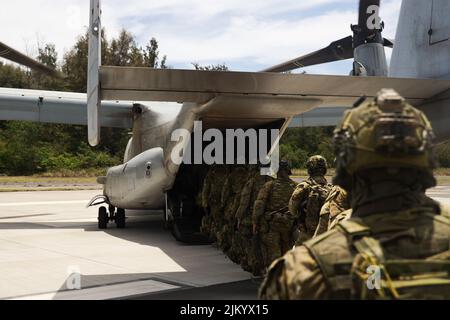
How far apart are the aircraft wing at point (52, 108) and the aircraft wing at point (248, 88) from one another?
615 centimetres

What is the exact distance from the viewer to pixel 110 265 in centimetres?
800

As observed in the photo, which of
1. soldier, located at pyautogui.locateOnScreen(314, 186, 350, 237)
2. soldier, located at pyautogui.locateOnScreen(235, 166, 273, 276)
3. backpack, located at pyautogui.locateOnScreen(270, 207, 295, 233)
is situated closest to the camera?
soldier, located at pyautogui.locateOnScreen(314, 186, 350, 237)

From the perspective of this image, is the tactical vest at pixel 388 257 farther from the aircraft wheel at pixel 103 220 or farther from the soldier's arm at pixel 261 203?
the aircraft wheel at pixel 103 220

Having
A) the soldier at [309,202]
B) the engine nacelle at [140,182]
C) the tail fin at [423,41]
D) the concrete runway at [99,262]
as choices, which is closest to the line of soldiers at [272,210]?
the soldier at [309,202]

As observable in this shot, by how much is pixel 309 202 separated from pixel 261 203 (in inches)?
28.9

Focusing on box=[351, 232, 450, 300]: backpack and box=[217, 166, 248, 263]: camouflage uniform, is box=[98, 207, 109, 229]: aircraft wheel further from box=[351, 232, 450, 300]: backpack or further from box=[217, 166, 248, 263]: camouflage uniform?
box=[351, 232, 450, 300]: backpack

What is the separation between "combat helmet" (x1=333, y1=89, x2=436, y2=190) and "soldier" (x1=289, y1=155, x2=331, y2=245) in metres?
3.95

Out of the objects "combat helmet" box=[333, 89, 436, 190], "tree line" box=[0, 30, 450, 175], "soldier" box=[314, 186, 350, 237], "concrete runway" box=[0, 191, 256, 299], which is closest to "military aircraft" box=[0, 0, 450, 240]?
"concrete runway" box=[0, 191, 256, 299]

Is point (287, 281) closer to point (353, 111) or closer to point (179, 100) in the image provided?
point (353, 111)

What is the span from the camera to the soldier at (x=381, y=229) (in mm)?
1998

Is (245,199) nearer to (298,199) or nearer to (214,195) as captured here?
(298,199)

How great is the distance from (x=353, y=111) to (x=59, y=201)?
1969 cm

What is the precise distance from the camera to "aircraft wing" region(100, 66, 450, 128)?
6.47 metres

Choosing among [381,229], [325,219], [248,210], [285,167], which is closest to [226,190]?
[248,210]
